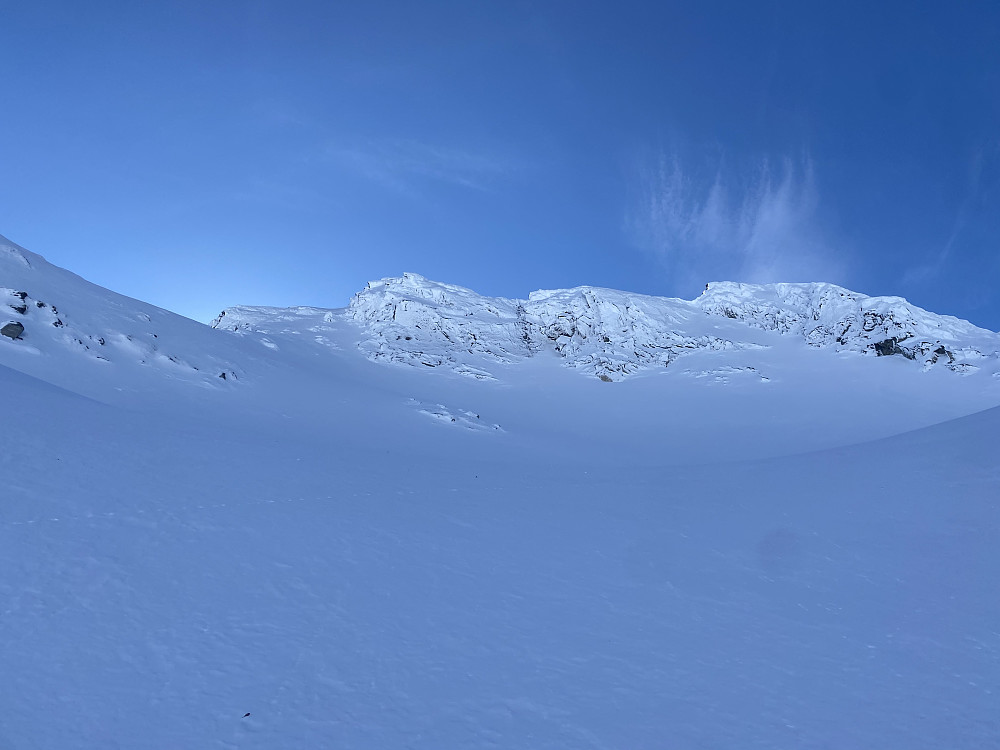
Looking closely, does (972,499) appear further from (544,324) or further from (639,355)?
(544,324)

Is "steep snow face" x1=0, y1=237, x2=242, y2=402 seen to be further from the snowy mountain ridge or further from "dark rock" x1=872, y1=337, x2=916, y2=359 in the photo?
"dark rock" x1=872, y1=337, x2=916, y2=359

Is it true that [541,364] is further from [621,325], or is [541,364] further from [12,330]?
[12,330]

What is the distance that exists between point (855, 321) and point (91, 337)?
53246 mm

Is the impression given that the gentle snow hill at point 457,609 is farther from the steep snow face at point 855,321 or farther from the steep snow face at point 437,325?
the steep snow face at point 855,321

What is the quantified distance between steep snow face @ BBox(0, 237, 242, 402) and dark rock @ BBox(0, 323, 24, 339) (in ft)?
0.35

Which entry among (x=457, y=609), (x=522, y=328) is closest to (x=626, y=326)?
(x=522, y=328)

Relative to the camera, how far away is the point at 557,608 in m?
7.40

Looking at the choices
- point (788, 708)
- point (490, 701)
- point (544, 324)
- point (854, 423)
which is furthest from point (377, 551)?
point (544, 324)

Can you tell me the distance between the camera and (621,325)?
50.5m

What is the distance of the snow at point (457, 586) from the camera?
5.03 m

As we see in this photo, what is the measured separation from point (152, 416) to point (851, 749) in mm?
16178

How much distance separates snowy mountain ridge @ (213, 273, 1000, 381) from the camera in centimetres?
4281

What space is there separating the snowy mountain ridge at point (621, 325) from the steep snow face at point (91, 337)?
1600 centimetres

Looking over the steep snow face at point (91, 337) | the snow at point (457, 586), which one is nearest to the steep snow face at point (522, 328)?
the steep snow face at point (91, 337)
